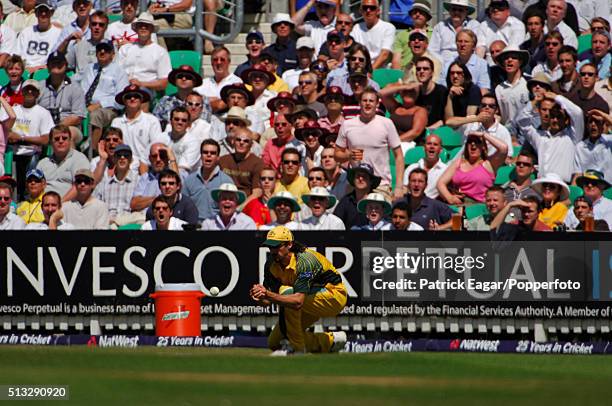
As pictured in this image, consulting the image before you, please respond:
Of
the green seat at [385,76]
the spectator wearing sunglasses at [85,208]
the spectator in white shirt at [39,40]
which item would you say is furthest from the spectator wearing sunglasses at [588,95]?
the spectator in white shirt at [39,40]

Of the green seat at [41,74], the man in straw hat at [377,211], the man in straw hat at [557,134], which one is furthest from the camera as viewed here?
the green seat at [41,74]

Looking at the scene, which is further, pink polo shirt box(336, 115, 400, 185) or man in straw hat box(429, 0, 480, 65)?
man in straw hat box(429, 0, 480, 65)

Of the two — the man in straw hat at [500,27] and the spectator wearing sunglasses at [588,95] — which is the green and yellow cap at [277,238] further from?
the man in straw hat at [500,27]

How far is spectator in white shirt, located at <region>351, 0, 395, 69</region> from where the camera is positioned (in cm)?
1923

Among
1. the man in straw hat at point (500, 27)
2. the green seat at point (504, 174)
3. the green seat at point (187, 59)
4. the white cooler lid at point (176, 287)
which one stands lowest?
the white cooler lid at point (176, 287)

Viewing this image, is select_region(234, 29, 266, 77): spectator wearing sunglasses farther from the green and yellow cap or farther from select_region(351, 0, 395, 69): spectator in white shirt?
the green and yellow cap

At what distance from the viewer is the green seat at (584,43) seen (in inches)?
731

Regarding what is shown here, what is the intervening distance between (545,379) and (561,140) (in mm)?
5930

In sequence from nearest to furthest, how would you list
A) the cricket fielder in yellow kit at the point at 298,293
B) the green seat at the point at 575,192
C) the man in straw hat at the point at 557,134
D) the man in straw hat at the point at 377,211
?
the cricket fielder in yellow kit at the point at 298,293 < the man in straw hat at the point at 377,211 < the green seat at the point at 575,192 < the man in straw hat at the point at 557,134

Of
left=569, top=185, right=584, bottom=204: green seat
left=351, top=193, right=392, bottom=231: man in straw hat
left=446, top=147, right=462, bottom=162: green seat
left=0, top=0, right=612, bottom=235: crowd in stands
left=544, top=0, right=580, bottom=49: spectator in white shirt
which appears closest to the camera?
left=351, top=193, right=392, bottom=231: man in straw hat

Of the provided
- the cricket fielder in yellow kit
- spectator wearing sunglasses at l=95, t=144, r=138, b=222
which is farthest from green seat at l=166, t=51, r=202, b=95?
the cricket fielder in yellow kit

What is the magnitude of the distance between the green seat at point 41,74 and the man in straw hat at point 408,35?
5.00m

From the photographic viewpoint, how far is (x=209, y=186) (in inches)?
685

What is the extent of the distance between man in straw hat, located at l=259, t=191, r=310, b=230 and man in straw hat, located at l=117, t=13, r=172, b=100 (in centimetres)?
373
